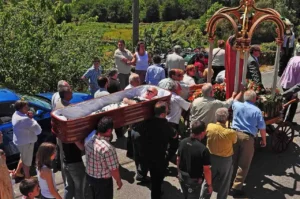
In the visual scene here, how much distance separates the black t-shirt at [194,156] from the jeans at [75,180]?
1.45 metres

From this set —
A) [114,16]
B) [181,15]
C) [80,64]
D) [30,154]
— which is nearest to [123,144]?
[30,154]

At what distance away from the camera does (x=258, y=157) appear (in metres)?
7.96

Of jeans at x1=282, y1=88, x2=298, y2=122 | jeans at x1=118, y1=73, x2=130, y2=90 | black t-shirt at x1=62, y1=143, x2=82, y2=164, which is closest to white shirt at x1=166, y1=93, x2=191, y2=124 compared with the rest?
black t-shirt at x1=62, y1=143, x2=82, y2=164

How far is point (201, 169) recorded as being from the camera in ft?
17.7

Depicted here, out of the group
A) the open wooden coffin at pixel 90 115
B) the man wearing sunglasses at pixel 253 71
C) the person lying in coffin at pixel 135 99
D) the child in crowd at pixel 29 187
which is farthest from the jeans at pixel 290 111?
the child in crowd at pixel 29 187

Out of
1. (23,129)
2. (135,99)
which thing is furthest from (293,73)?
(23,129)

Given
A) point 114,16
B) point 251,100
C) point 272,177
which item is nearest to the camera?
point 251,100

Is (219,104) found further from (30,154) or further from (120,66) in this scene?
(120,66)

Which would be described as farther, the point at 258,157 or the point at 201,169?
the point at 258,157

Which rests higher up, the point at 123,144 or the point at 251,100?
the point at 251,100

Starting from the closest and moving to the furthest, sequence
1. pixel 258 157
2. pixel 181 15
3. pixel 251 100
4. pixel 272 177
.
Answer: pixel 251 100
pixel 272 177
pixel 258 157
pixel 181 15

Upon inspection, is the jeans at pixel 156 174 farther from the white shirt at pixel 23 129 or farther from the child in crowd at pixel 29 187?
the white shirt at pixel 23 129

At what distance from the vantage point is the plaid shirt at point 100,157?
5.10m

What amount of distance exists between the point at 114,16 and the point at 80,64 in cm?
7820
